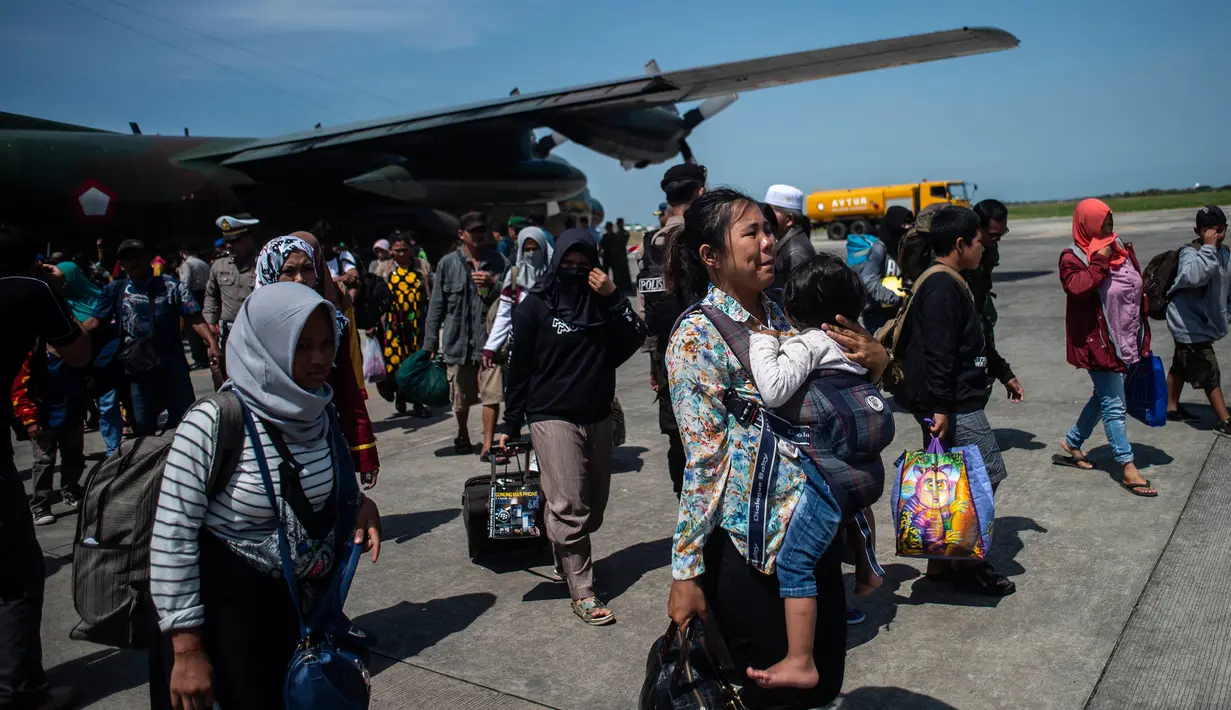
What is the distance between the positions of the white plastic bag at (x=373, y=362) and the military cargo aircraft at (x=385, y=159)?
7274mm

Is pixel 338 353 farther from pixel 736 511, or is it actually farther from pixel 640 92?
pixel 640 92

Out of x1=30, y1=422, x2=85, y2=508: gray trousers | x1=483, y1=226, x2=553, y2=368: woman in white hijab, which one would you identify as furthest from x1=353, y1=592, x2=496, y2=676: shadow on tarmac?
x1=30, y1=422, x2=85, y2=508: gray trousers

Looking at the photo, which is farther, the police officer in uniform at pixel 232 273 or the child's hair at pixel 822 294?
the police officer in uniform at pixel 232 273

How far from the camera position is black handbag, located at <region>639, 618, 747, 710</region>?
2217 mm

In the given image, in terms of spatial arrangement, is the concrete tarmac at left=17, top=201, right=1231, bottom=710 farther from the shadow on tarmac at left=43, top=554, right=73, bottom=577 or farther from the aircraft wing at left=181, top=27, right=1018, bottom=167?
the aircraft wing at left=181, top=27, right=1018, bottom=167

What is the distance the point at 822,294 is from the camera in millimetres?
2455

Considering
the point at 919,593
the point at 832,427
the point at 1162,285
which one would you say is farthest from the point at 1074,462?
the point at 832,427

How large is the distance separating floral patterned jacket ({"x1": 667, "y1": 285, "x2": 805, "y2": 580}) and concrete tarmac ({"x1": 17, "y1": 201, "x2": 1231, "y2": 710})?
1.56 m

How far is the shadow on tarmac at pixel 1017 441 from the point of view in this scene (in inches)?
258

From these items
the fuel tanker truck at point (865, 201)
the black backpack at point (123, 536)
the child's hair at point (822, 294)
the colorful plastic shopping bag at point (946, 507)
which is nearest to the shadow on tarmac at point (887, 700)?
the colorful plastic shopping bag at point (946, 507)

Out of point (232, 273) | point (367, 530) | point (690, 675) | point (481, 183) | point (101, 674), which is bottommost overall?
point (101, 674)

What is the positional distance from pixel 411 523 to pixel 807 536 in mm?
4264

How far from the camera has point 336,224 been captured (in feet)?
61.2

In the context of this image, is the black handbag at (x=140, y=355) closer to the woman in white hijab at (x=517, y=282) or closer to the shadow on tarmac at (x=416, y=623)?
the woman in white hijab at (x=517, y=282)
